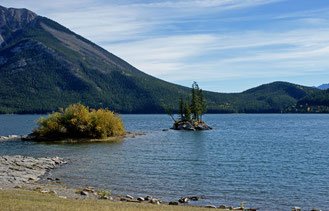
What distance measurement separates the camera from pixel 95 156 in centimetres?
5003

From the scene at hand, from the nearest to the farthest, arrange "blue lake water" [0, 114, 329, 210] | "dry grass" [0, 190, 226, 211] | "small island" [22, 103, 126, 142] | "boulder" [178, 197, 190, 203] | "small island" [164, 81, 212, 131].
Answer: "dry grass" [0, 190, 226, 211] → "boulder" [178, 197, 190, 203] → "blue lake water" [0, 114, 329, 210] → "small island" [22, 103, 126, 142] → "small island" [164, 81, 212, 131]

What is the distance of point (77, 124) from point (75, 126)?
115cm

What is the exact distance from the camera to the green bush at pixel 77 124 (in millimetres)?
77938

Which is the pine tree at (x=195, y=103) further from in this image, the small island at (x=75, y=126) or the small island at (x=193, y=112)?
the small island at (x=75, y=126)

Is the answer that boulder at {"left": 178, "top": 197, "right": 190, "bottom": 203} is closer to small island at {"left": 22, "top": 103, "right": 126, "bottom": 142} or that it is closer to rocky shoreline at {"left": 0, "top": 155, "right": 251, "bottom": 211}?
rocky shoreline at {"left": 0, "top": 155, "right": 251, "bottom": 211}

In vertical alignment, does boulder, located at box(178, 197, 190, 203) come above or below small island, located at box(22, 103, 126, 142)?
below

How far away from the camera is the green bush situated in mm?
77938

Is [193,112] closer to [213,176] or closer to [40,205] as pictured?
[213,176]

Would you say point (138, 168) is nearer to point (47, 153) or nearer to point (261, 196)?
point (261, 196)

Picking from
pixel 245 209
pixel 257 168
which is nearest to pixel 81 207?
pixel 245 209

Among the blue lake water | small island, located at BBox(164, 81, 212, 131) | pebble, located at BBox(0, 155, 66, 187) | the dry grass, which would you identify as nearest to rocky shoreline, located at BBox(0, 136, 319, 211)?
pebble, located at BBox(0, 155, 66, 187)

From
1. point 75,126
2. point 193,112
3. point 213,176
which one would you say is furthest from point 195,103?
point 213,176

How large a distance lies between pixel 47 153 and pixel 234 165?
3128 cm

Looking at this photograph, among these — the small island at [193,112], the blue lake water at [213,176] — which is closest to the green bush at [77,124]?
the blue lake water at [213,176]
